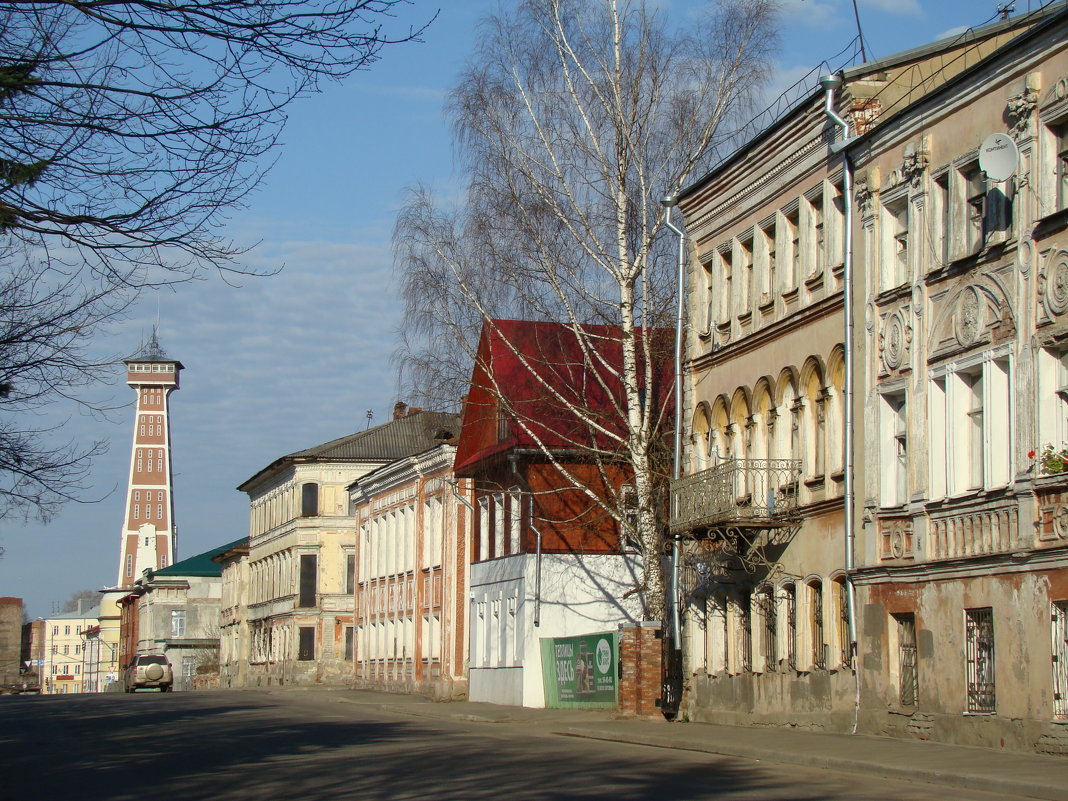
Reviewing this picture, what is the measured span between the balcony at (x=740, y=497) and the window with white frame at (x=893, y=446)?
296 cm

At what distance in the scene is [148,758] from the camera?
21094 millimetres

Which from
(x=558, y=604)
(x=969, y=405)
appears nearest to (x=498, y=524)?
(x=558, y=604)

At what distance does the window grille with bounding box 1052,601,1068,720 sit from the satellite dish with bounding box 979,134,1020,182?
5620 mm

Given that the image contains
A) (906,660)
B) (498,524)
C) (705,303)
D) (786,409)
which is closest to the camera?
(906,660)

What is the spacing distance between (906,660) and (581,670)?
14.9 metres

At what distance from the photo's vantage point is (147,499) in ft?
454

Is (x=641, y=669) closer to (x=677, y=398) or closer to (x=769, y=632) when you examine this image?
(x=769, y=632)

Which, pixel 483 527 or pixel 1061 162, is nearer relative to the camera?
pixel 1061 162

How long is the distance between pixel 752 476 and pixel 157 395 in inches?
4661

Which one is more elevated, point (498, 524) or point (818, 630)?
point (498, 524)

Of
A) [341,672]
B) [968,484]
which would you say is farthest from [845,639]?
[341,672]

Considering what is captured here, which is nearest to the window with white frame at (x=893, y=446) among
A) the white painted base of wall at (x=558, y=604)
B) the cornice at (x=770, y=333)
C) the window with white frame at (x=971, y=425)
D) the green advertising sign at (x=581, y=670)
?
the window with white frame at (x=971, y=425)

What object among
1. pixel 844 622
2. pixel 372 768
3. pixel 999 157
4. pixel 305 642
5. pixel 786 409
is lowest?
pixel 305 642

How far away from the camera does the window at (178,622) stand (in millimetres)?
108125
